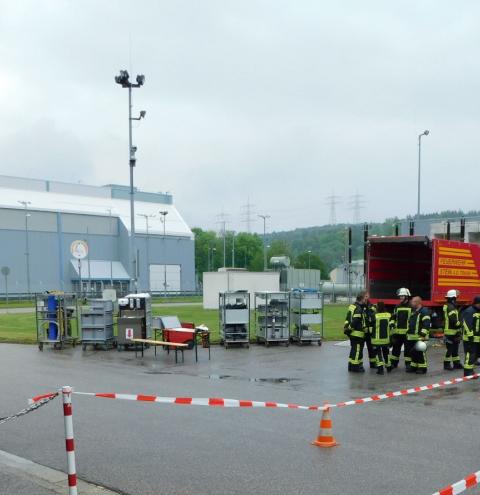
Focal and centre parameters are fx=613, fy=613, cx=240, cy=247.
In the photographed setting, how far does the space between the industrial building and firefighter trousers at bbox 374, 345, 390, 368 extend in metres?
50.9

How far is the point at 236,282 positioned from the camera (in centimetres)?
3478

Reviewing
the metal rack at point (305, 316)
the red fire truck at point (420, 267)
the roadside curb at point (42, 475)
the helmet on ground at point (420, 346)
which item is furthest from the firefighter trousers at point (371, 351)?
the roadside curb at point (42, 475)

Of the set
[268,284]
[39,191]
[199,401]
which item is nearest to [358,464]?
[199,401]

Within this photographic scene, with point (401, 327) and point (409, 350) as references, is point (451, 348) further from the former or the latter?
point (401, 327)

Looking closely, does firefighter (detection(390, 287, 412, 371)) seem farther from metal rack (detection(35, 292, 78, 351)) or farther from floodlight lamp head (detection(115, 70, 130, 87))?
floodlight lamp head (detection(115, 70, 130, 87))

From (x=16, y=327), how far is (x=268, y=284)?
49.2 feet

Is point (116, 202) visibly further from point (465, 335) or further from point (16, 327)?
point (465, 335)

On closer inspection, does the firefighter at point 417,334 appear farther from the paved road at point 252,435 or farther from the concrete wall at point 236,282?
the concrete wall at point 236,282

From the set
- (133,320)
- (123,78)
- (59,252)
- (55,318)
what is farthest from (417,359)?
(59,252)

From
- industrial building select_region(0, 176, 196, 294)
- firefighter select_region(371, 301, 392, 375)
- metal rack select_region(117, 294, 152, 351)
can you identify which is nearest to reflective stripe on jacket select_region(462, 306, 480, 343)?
firefighter select_region(371, 301, 392, 375)

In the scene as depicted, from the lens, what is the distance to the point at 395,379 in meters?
11.9

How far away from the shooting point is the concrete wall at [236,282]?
34.9m

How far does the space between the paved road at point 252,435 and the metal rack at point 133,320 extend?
4.15 meters

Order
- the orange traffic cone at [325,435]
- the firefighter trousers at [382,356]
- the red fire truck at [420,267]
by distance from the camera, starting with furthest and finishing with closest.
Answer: the red fire truck at [420,267]
the firefighter trousers at [382,356]
the orange traffic cone at [325,435]
